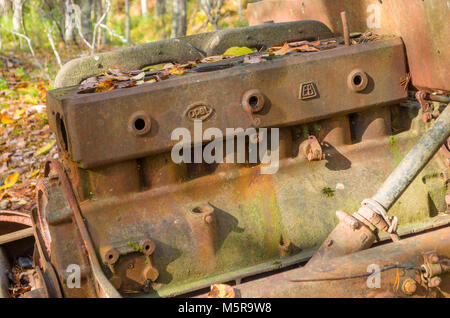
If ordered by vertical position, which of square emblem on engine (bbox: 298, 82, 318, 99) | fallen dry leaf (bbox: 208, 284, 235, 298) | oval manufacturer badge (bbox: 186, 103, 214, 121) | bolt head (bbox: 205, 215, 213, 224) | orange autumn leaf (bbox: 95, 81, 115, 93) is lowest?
fallen dry leaf (bbox: 208, 284, 235, 298)

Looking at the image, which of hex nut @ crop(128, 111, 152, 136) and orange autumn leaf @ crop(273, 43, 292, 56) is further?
orange autumn leaf @ crop(273, 43, 292, 56)

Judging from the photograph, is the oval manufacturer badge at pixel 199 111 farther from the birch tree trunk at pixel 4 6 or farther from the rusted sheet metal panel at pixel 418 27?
the birch tree trunk at pixel 4 6

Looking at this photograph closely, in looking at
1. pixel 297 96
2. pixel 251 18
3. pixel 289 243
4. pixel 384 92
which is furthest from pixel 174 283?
pixel 251 18

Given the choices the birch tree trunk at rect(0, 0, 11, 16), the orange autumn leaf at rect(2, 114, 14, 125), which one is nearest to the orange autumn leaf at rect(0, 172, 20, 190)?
the orange autumn leaf at rect(2, 114, 14, 125)

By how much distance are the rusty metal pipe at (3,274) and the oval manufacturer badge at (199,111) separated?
1.70 meters

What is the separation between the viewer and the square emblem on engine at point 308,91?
3.30 metres

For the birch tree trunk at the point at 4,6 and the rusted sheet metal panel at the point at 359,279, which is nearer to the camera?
the rusted sheet metal panel at the point at 359,279

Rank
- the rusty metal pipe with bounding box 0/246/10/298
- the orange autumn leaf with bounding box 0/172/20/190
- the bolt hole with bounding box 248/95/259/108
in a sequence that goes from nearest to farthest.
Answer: the bolt hole with bounding box 248/95/259/108 < the rusty metal pipe with bounding box 0/246/10/298 < the orange autumn leaf with bounding box 0/172/20/190

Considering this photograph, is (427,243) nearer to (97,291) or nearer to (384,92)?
(384,92)

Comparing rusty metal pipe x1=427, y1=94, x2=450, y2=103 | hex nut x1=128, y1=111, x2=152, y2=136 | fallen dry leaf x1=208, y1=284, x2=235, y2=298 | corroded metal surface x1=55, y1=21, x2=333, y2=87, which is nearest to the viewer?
fallen dry leaf x1=208, y1=284, x2=235, y2=298

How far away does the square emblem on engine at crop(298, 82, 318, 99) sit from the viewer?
3.30 m

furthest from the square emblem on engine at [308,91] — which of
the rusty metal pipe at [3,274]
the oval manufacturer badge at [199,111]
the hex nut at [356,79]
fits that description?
the rusty metal pipe at [3,274]

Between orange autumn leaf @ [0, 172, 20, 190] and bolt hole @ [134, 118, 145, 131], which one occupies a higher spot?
bolt hole @ [134, 118, 145, 131]

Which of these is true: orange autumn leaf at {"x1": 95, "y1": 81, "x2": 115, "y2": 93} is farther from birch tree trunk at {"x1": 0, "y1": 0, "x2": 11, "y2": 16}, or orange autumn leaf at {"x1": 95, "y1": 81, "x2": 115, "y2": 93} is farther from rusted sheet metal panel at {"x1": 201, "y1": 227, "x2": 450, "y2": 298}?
birch tree trunk at {"x1": 0, "y1": 0, "x2": 11, "y2": 16}
